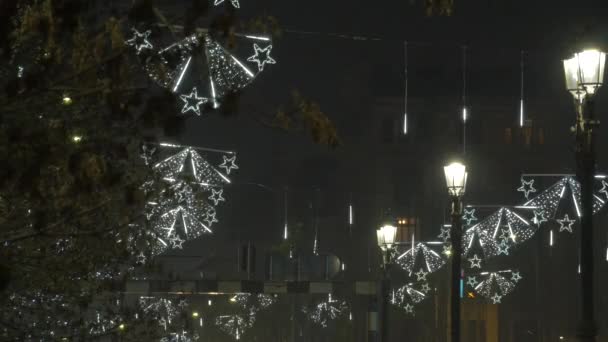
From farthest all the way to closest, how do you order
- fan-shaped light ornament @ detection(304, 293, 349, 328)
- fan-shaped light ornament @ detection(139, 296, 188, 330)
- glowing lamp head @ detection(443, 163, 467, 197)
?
fan-shaped light ornament @ detection(304, 293, 349, 328)
glowing lamp head @ detection(443, 163, 467, 197)
fan-shaped light ornament @ detection(139, 296, 188, 330)

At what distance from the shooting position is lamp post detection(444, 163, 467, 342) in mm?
20172

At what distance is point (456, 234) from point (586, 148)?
24.1ft

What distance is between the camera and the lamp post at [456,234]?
20.2m

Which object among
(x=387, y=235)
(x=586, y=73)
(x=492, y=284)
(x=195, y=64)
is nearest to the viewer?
(x=195, y=64)

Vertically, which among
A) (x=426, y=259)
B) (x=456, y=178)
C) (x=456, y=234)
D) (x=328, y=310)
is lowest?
(x=328, y=310)

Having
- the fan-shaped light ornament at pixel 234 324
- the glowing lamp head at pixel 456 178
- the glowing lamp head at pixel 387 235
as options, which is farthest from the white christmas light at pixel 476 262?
the fan-shaped light ornament at pixel 234 324

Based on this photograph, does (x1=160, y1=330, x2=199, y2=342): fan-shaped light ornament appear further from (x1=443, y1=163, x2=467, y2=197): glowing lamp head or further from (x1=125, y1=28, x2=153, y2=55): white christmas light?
(x1=125, y1=28, x2=153, y2=55): white christmas light

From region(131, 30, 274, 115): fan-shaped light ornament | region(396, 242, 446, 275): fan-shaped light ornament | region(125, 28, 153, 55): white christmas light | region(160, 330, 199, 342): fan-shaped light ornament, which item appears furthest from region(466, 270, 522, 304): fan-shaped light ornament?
region(125, 28, 153, 55): white christmas light

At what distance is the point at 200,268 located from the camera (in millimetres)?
75750

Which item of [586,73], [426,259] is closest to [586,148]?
[586,73]

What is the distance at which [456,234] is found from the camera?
67.3 feet

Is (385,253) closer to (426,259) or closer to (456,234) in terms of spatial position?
(456,234)

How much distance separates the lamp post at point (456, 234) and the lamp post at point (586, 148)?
6.46 meters

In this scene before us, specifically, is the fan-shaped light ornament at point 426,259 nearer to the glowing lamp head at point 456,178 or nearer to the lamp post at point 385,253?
the lamp post at point 385,253
